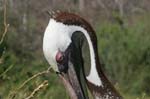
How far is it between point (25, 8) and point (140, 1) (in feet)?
10.0

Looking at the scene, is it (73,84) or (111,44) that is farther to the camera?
(111,44)

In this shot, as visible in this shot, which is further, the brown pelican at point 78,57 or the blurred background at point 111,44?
the blurred background at point 111,44

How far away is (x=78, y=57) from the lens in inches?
103

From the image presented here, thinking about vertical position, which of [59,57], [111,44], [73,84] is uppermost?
[59,57]

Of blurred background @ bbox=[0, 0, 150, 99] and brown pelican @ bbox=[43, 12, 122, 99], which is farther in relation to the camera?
blurred background @ bbox=[0, 0, 150, 99]

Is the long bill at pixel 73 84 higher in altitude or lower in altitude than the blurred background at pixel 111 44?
higher

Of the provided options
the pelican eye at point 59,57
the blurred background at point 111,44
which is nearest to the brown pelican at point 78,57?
the pelican eye at point 59,57

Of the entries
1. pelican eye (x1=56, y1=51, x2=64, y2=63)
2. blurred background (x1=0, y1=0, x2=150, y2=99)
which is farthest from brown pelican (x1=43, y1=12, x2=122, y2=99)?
blurred background (x1=0, y1=0, x2=150, y2=99)

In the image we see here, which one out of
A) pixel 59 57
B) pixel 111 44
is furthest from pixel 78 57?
pixel 111 44

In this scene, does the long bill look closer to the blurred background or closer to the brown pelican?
the brown pelican

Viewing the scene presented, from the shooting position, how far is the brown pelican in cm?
253

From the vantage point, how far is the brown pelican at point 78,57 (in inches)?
99.6

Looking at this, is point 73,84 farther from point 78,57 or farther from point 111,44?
point 111,44

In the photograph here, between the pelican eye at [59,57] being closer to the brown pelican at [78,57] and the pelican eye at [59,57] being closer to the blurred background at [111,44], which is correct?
the brown pelican at [78,57]
